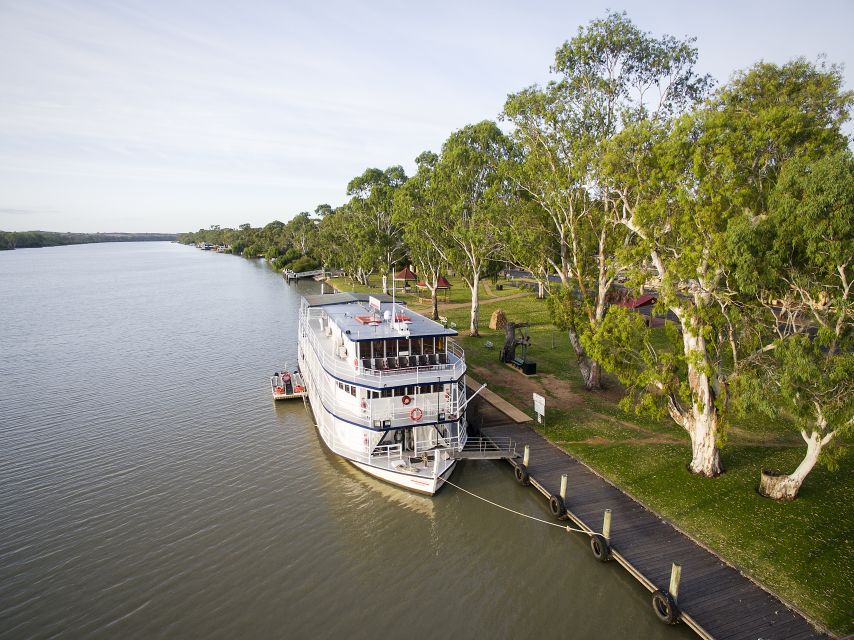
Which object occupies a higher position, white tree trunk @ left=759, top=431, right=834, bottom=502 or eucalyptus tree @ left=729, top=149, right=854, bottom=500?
eucalyptus tree @ left=729, top=149, right=854, bottom=500

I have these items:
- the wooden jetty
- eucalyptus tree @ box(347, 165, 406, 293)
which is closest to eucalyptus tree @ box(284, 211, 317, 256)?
eucalyptus tree @ box(347, 165, 406, 293)

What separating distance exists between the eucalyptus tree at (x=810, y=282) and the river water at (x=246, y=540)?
8463 millimetres

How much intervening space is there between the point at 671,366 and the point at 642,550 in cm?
815

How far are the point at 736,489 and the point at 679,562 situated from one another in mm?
5913

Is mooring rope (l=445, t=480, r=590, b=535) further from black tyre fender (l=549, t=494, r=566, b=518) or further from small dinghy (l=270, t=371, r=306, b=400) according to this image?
small dinghy (l=270, t=371, r=306, b=400)

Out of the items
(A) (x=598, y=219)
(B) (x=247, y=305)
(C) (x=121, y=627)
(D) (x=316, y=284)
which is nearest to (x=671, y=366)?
(A) (x=598, y=219)

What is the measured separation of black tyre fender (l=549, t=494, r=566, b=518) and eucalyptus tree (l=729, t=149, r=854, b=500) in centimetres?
757

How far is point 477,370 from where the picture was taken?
36781 mm

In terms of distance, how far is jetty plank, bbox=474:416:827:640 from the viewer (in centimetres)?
1321

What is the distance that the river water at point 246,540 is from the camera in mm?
A: 14953

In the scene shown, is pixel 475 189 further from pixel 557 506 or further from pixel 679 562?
pixel 679 562

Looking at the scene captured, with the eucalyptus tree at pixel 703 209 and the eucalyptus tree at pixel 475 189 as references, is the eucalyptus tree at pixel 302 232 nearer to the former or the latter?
the eucalyptus tree at pixel 475 189

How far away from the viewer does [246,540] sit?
18719 mm

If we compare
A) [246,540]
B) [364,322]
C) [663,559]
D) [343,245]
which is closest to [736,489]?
[663,559]
